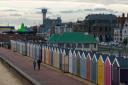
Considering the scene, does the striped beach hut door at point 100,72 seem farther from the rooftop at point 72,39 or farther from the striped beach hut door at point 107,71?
the rooftop at point 72,39

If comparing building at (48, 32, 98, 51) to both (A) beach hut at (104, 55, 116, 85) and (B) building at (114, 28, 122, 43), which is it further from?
(B) building at (114, 28, 122, 43)

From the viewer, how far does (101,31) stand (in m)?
164

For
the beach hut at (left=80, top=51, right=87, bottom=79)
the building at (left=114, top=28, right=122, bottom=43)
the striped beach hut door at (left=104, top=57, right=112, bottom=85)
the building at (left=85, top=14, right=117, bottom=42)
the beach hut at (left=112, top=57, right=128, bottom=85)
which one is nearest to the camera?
the beach hut at (left=112, top=57, right=128, bottom=85)

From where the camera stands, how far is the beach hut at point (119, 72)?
21.7 meters

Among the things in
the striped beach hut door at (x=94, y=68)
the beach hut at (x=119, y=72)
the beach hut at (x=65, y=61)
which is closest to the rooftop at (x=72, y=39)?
the beach hut at (x=65, y=61)

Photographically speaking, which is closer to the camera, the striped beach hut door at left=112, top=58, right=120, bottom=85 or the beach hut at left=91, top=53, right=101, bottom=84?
the striped beach hut door at left=112, top=58, right=120, bottom=85

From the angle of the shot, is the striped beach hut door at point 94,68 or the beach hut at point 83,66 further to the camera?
the beach hut at point 83,66

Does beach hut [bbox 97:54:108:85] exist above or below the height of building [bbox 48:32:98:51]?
above

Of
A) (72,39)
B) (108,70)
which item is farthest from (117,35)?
(108,70)

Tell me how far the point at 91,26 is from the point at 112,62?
5681 inches

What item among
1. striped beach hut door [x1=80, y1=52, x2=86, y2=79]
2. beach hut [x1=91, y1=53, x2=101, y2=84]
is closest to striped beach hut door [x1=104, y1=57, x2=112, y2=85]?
beach hut [x1=91, y1=53, x2=101, y2=84]

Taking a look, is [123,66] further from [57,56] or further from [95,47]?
[95,47]

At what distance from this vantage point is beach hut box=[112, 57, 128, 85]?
2167 centimetres

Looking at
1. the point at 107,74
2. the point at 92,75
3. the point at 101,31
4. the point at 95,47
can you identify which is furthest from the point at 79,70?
the point at 101,31
